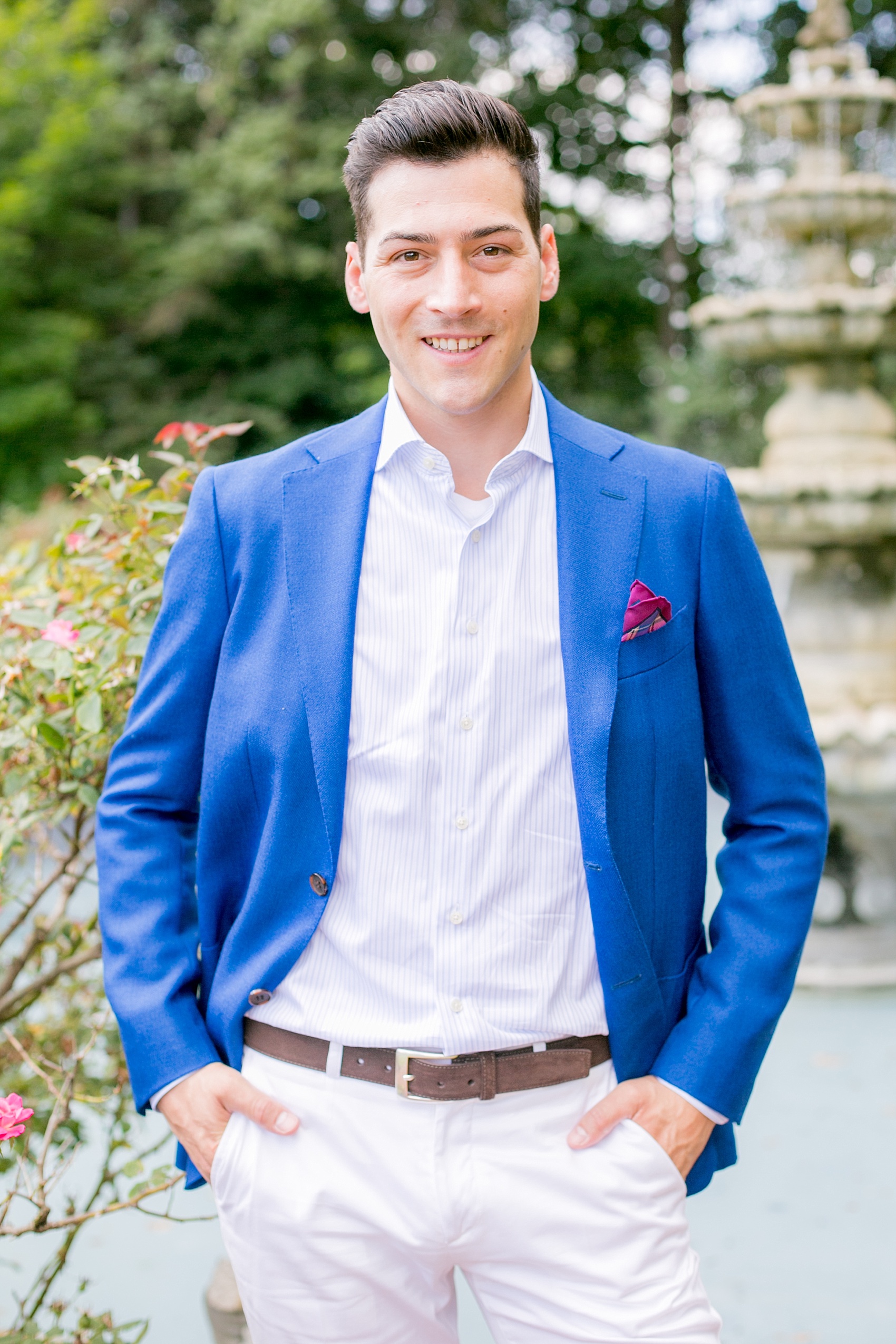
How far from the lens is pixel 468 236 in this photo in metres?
1.65

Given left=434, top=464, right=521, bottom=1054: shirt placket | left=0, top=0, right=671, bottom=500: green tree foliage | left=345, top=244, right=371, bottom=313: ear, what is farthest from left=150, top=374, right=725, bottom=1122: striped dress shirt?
left=0, top=0, right=671, bottom=500: green tree foliage

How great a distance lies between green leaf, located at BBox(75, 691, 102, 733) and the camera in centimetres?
206

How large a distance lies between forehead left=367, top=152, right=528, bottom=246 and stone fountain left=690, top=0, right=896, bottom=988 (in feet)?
13.2

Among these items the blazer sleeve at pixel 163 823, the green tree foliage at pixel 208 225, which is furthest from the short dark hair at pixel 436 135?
the green tree foliage at pixel 208 225

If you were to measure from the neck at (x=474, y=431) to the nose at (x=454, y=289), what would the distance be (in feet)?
0.42

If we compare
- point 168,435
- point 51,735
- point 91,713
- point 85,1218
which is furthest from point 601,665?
point 85,1218

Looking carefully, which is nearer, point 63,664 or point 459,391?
point 459,391

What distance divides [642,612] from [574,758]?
0.21 metres

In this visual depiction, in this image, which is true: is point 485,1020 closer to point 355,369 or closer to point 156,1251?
point 156,1251

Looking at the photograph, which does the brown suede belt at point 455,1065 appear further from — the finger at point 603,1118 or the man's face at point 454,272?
the man's face at point 454,272

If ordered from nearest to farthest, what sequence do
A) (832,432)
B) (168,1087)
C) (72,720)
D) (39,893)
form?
(168,1087), (72,720), (39,893), (832,432)

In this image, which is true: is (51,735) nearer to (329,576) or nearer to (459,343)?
(329,576)

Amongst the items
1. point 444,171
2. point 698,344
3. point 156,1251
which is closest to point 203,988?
point 444,171

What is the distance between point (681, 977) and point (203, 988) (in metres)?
0.68
